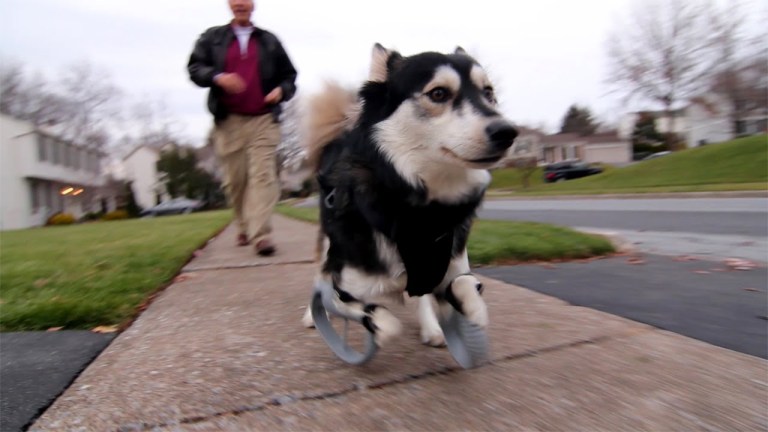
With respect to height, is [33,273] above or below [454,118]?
below

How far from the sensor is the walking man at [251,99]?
15.8ft

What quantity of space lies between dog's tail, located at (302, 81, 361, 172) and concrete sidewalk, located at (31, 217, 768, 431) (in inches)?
39.4

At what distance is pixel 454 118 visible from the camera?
6.91ft

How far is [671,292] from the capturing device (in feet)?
12.2

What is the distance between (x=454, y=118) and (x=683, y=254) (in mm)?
4755

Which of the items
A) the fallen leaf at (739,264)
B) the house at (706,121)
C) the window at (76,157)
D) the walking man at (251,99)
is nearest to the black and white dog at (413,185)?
the walking man at (251,99)

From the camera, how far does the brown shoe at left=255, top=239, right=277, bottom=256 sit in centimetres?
505

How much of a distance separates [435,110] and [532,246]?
139 inches

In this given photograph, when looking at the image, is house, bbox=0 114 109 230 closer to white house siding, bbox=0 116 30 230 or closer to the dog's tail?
white house siding, bbox=0 116 30 230

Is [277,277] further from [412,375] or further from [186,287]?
[412,375]

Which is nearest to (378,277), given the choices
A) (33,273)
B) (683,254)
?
(33,273)

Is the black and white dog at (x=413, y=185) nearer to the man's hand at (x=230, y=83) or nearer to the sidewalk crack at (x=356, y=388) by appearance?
the sidewalk crack at (x=356, y=388)

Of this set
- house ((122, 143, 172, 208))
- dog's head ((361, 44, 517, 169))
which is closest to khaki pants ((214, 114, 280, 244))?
dog's head ((361, 44, 517, 169))

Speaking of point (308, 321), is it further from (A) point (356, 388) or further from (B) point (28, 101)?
(B) point (28, 101)
